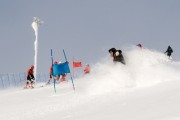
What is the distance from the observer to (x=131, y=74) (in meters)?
15.3

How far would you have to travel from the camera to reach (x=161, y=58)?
17.1m

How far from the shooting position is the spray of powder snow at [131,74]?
48.6 feet

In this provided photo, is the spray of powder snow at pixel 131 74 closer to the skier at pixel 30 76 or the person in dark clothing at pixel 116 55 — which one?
the person in dark clothing at pixel 116 55

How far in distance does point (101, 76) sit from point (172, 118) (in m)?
10.0

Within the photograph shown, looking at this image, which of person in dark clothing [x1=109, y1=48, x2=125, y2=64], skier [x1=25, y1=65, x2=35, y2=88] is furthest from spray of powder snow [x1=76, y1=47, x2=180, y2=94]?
skier [x1=25, y1=65, x2=35, y2=88]

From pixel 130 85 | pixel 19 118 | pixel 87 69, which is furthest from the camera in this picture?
pixel 87 69

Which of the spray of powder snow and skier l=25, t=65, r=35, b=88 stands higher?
the spray of powder snow

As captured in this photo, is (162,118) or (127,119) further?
(127,119)

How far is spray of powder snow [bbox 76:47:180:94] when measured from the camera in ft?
48.6

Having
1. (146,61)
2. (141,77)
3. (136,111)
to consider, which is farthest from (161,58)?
(136,111)

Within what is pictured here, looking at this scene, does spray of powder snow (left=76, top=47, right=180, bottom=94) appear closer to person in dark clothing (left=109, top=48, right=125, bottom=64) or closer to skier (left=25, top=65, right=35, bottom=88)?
person in dark clothing (left=109, top=48, right=125, bottom=64)


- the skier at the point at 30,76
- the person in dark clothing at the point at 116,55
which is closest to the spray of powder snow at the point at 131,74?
the person in dark clothing at the point at 116,55

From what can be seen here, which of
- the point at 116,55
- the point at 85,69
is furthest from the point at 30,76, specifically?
the point at 116,55

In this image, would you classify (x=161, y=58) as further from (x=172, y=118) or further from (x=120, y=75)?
(x=172, y=118)
